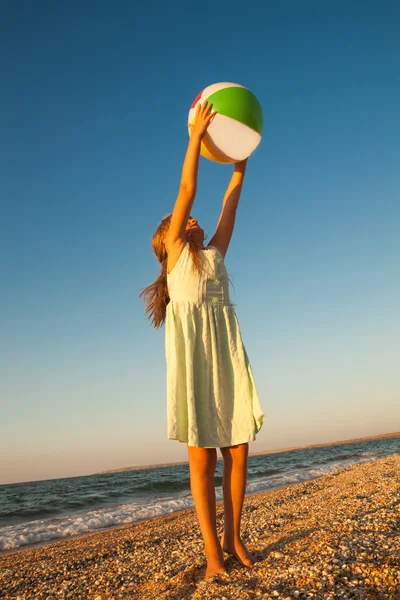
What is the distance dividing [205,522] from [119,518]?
8.92 metres

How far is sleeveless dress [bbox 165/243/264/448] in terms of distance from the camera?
2.94 m

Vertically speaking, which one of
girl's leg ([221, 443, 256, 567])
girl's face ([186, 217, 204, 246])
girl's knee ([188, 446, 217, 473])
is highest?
girl's face ([186, 217, 204, 246])

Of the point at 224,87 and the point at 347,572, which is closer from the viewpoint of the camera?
the point at 347,572

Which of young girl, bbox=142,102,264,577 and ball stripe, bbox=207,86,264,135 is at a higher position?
ball stripe, bbox=207,86,264,135

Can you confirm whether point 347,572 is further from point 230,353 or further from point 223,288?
point 223,288

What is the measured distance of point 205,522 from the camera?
9.43ft

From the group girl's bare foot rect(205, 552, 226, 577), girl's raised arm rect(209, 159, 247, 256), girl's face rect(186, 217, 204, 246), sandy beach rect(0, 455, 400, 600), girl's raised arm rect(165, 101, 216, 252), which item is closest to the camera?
sandy beach rect(0, 455, 400, 600)

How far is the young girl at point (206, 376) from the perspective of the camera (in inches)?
115

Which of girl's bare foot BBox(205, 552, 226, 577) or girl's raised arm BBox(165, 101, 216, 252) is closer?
girl's bare foot BBox(205, 552, 226, 577)

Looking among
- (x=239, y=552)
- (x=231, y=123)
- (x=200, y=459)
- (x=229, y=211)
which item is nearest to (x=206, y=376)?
(x=200, y=459)

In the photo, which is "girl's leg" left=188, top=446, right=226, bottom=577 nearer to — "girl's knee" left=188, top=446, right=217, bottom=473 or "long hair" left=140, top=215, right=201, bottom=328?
"girl's knee" left=188, top=446, right=217, bottom=473

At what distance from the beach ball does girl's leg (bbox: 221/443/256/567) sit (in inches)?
89.1

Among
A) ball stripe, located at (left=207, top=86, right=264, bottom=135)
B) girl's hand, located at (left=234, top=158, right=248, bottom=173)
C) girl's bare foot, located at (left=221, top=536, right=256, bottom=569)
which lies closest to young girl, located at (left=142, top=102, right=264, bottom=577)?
girl's bare foot, located at (left=221, top=536, right=256, bottom=569)

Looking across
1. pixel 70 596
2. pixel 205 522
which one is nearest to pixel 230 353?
pixel 205 522
